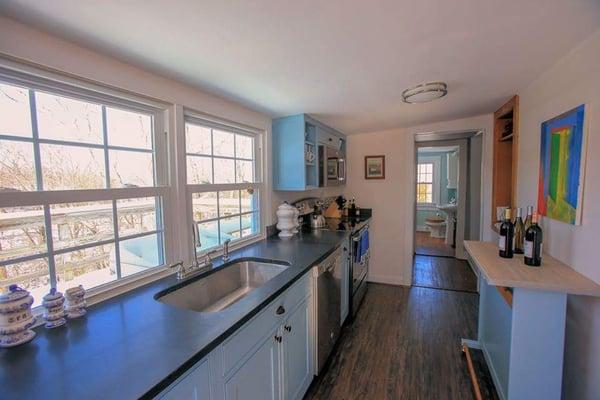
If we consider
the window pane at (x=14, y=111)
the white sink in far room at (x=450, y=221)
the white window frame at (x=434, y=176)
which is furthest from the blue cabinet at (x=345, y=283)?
the white window frame at (x=434, y=176)

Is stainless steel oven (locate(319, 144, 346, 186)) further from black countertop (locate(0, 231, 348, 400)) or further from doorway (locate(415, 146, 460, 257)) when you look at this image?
doorway (locate(415, 146, 460, 257))

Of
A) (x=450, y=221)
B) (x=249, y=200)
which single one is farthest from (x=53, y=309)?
(x=450, y=221)

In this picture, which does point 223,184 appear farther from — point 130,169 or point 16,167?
point 16,167

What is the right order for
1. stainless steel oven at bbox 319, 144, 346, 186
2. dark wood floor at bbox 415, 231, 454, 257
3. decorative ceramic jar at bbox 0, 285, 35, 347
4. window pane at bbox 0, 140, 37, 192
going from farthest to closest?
dark wood floor at bbox 415, 231, 454, 257 < stainless steel oven at bbox 319, 144, 346, 186 < window pane at bbox 0, 140, 37, 192 < decorative ceramic jar at bbox 0, 285, 35, 347

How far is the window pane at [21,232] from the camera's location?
985mm

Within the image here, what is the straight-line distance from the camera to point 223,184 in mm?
2043

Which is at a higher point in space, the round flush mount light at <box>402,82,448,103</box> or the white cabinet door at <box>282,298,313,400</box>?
the round flush mount light at <box>402,82,448,103</box>

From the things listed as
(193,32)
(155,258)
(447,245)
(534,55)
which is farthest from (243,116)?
(447,245)

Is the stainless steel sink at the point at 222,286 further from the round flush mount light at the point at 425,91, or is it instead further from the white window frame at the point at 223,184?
the round flush mount light at the point at 425,91

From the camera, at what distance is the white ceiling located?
97cm

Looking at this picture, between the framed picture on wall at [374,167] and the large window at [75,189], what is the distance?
2.84 m

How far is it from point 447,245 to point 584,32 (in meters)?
4.94

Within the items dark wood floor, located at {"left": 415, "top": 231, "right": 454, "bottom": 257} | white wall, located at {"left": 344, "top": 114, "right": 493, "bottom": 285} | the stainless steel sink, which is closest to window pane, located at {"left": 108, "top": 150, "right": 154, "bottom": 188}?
the stainless steel sink

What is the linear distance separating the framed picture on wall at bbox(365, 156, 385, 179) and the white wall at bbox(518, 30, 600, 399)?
79.2 inches
